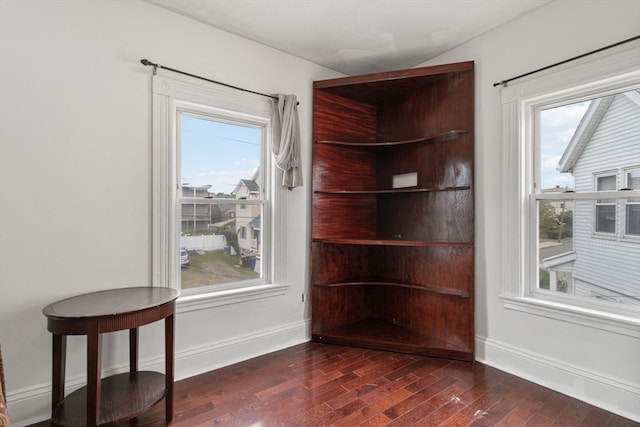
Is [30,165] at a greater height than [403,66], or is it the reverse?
[403,66]

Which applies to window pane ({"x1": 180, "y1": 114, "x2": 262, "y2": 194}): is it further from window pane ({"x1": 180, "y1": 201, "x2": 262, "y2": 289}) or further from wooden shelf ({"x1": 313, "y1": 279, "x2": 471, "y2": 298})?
wooden shelf ({"x1": 313, "y1": 279, "x2": 471, "y2": 298})

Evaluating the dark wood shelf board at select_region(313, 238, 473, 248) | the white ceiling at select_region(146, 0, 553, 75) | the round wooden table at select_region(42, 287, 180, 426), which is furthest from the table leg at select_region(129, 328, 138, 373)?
the white ceiling at select_region(146, 0, 553, 75)

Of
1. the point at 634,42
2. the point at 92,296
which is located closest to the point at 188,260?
the point at 92,296

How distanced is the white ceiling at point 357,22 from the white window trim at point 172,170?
19.8 inches

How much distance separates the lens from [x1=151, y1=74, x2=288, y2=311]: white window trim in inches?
86.7

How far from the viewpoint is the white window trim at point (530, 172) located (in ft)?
6.42

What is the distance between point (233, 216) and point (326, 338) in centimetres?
141

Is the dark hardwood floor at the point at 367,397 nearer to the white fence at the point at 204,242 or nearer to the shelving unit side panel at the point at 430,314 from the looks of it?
the shelving unit side panel at the point at 430,314

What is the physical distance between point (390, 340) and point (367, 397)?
0.82 metres

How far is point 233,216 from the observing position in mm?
2654

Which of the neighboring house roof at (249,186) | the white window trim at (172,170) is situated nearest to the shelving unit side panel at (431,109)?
the white window trim at (172,170)

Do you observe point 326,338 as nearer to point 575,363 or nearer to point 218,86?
point 575,363

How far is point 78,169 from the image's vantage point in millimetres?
1944

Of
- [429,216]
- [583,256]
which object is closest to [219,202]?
[429,216]
